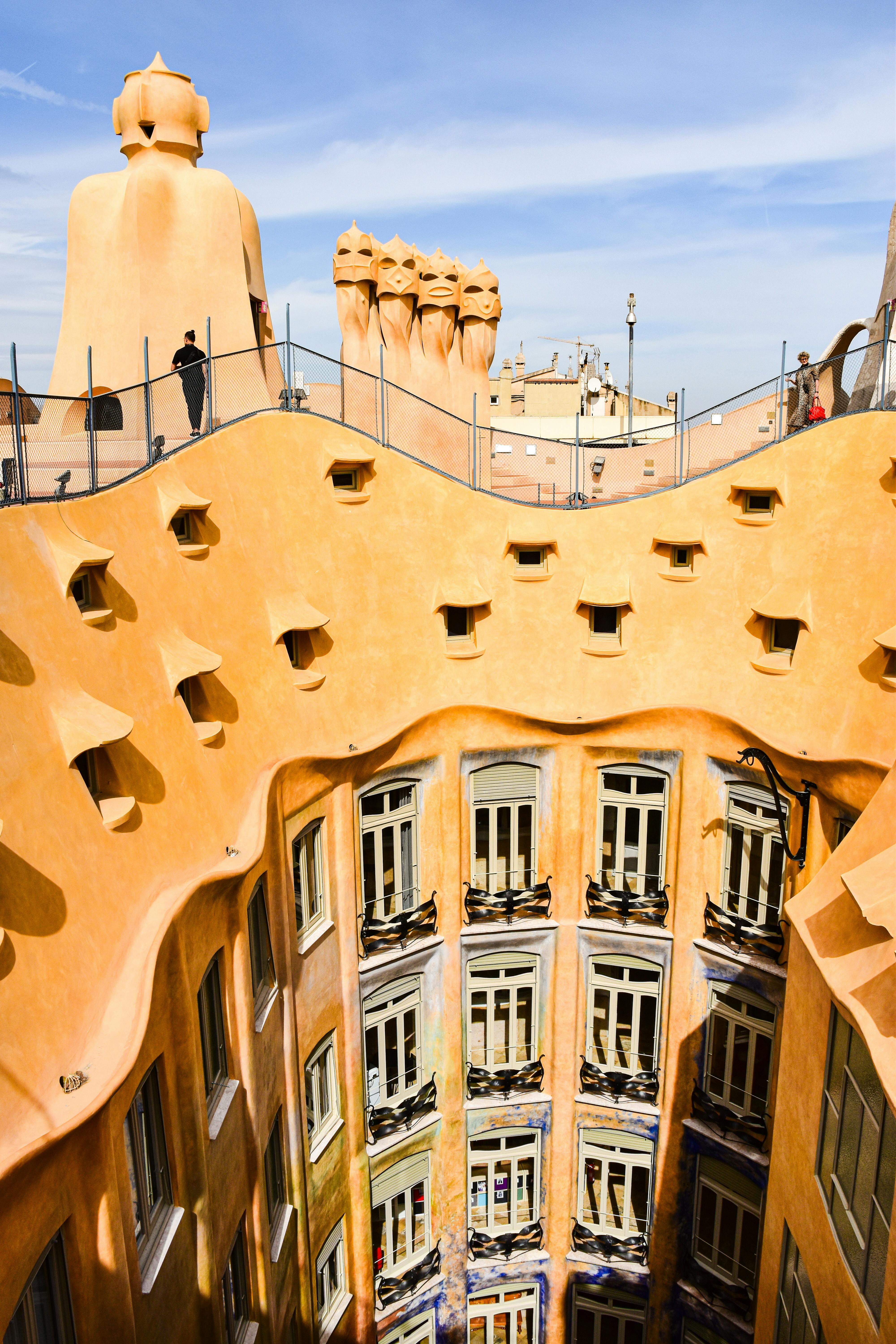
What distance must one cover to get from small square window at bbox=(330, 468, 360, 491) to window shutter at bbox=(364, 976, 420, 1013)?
11.3m

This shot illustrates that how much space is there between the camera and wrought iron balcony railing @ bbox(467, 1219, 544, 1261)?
25188 mm

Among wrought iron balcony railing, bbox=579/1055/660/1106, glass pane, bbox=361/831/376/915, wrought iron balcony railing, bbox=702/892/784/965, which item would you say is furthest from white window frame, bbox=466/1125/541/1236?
wrought iron balcony railing, bbox=702/892/784/965

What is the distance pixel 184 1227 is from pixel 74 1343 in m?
2.62

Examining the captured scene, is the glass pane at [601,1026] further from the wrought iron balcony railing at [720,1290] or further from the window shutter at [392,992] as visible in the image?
the wrought iron balcony railing at [720,1290]

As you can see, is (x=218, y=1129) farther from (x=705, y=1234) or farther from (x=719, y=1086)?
(x=705, y=1234)

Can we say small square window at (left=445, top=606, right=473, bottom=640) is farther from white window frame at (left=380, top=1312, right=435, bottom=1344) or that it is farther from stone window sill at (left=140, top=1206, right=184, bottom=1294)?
white window frame at (left=380, top=1312, right=435, bottom=1344)

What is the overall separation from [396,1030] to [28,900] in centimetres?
1389

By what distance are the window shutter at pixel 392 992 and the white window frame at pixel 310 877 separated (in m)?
2.94

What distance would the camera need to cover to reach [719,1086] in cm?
2345

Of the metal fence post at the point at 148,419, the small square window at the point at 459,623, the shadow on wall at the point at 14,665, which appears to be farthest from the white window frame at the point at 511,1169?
the metal fence post at the point at 148,419

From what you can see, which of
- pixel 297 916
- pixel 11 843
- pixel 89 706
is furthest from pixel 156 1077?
pixel 297 916

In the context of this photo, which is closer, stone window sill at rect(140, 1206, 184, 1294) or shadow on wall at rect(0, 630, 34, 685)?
stone window sill at rect(140, 1206, 184, 1294)

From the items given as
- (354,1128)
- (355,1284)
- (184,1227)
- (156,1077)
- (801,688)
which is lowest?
(355,1284)

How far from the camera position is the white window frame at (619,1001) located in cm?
2422
